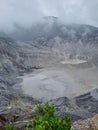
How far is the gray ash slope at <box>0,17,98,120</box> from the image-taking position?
45256mm

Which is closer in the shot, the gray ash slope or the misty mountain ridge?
the gray ash slope

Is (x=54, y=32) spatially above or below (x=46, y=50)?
above

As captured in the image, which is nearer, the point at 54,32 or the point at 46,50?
the point at 46,50

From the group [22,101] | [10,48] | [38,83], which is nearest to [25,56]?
[10,48]

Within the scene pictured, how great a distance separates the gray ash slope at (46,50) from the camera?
4526 centimetres

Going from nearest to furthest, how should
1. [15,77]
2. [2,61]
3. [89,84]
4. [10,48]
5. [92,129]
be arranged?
1. [92,129]
2. [89,84]
3. [15,77]
4. [2,61]
5. [10,48]

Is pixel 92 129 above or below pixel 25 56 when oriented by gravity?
above

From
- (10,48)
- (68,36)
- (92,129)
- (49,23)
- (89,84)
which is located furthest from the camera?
(49,23)

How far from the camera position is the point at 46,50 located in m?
130

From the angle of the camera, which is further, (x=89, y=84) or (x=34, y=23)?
(x=34, y=23)

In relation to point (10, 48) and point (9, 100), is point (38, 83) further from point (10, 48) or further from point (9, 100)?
point (10, 48)

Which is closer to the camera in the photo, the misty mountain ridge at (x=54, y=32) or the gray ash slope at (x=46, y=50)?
the gray ash slope at (x=46, y=50)

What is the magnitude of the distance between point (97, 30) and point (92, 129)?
496 ft

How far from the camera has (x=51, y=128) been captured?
1434 cm
